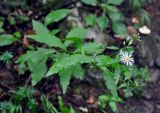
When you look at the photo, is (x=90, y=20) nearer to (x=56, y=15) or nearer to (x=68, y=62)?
(x=56, y=15)

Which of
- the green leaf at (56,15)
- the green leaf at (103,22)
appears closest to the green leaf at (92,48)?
the green leaf at (56,15)

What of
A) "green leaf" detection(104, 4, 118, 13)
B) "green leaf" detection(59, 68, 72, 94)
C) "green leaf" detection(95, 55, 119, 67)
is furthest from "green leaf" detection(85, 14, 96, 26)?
"green leaf" detection(95, 55, 119, 67)

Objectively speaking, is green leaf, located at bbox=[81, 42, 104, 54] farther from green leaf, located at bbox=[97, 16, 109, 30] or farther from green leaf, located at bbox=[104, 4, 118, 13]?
green leaf, located at bbox=[104, 4, 118, 13]

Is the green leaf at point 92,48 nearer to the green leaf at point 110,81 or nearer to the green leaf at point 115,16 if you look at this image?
the green leaf at point 110,81

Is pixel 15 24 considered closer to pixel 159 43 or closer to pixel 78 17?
pixel 78 17

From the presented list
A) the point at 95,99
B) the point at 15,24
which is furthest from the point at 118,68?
the point at 15,24

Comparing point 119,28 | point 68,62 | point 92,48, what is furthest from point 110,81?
point 119,28
